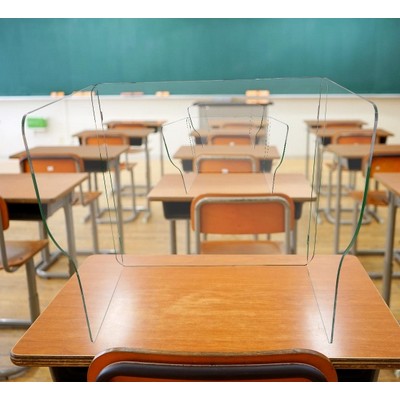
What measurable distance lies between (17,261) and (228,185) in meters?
1.05

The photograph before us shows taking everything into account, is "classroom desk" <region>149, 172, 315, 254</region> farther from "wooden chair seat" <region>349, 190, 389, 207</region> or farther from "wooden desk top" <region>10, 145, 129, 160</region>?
"wooden desk top" <region>10, 145, 129, 160</region>

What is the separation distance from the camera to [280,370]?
2.60 feet

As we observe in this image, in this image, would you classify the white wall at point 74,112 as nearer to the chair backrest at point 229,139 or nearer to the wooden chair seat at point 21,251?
the chair backrest at point 229,139

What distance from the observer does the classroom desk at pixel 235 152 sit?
2.63 m

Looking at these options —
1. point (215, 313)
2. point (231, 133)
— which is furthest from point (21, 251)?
point (231, 133)

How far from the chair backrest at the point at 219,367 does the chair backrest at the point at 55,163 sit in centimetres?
243

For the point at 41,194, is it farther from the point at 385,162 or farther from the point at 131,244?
the point at 385,162

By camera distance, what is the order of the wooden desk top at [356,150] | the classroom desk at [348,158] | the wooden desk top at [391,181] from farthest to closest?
1. the classroom desk at [348,158]
2. the wooden desk top at [356,150]
3. the wooden desk top at [391,181]

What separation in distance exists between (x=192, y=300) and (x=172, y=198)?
111 centimetres

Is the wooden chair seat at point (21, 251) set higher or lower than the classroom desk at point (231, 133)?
lower

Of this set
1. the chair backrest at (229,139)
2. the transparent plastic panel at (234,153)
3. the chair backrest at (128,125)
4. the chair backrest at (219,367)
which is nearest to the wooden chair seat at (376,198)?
the transparent plastic panel at (234,153)
